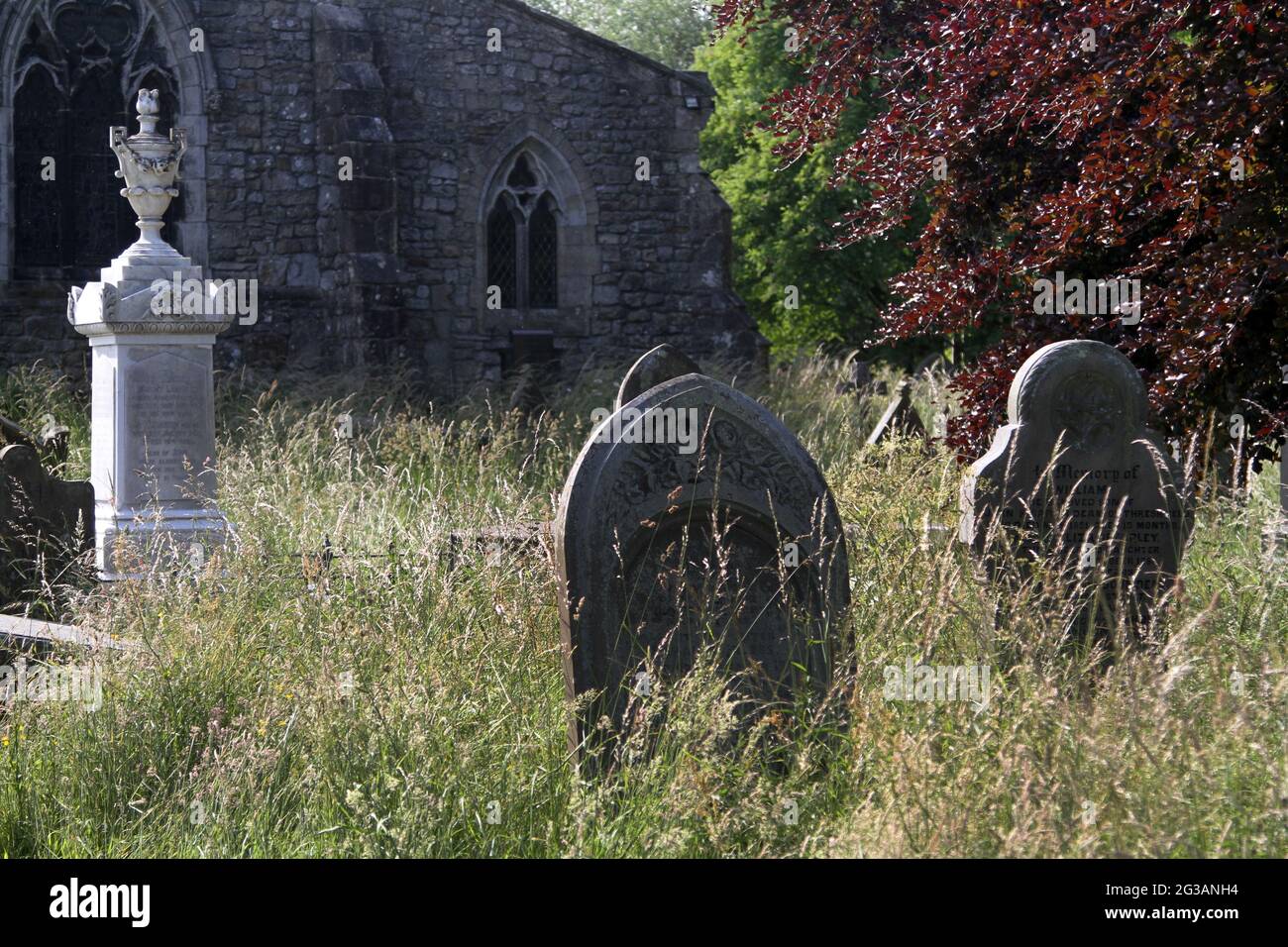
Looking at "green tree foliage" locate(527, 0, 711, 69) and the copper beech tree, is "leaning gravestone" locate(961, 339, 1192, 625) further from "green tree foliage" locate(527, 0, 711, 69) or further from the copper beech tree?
"green tree foliage" locate(527, 0, 711, 69)

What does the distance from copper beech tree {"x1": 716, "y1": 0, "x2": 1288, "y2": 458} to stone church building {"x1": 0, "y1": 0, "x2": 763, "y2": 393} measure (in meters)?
8.52

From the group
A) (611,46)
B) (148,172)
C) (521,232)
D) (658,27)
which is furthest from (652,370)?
(658,27)

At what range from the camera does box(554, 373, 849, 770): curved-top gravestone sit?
15.1 ft

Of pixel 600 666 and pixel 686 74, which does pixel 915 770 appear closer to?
pixel 600 666

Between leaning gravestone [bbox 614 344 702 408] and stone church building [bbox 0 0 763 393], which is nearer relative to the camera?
leaning gravestone [bbox 614 344 702 408]

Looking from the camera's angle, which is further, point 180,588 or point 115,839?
point 180,588

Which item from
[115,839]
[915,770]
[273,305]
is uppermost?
[273,305]

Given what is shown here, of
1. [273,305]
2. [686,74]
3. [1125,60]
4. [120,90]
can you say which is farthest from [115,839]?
[686,74]

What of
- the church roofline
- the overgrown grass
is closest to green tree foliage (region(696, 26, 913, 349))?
the church roofline

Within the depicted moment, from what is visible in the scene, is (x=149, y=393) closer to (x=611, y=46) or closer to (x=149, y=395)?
(x=149, y=395)

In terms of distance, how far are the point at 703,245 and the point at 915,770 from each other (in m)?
14.7

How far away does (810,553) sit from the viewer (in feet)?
15.9

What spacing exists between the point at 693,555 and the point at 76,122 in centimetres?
1321

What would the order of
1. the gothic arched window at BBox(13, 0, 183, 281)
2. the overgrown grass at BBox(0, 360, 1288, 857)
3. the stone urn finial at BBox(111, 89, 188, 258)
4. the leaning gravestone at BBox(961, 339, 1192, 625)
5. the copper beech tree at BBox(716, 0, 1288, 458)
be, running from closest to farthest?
1. the overgrown grass at BBox(0, 360, 1288, 857)
2. the leaning gravestone at BBox(961, 339, 1192, 625)
3. the copper beech tree at BBox(716, 0, 1288, 458)
4. the stone urn finial at BBox(111, 89, 188, 258)
5. the gothic arched window at BBox(13, 0, 183, 281)
